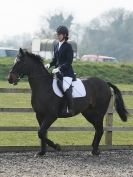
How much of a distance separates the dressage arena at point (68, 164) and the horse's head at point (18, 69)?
161 centimetres

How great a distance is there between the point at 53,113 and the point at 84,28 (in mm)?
123501

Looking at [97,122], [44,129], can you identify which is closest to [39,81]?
[44,129]

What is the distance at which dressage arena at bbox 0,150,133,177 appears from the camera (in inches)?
368

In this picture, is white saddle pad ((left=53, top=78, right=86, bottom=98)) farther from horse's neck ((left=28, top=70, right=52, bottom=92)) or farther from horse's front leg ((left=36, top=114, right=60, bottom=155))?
horse's front leg ((left=36, top=114, right=60, bottom=155))

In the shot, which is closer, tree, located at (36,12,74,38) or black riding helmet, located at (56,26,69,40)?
black riding helmet, located at (56,26,69,40)

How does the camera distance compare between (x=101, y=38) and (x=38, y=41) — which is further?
(x=101, y=38)

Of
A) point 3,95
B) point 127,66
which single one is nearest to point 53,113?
point 3,95

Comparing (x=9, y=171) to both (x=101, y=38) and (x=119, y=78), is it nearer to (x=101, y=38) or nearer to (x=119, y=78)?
(x=119, y=78)

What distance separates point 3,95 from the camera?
25.6 meters

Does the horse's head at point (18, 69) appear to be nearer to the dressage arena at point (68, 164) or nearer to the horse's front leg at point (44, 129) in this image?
the horse's front leg at point (44, 129)

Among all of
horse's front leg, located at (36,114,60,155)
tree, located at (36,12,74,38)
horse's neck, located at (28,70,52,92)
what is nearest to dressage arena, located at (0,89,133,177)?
horse's front leg, located at (36,114,60,155)

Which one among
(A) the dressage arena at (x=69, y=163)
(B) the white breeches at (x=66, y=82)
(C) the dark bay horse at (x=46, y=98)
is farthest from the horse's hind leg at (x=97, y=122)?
(B) the white breeches at (x=66, y=82)

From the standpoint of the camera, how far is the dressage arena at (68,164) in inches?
368

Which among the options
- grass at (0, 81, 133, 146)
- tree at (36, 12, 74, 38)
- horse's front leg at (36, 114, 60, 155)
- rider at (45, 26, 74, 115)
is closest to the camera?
horse's front leg at (36, 114, 60, 155)
